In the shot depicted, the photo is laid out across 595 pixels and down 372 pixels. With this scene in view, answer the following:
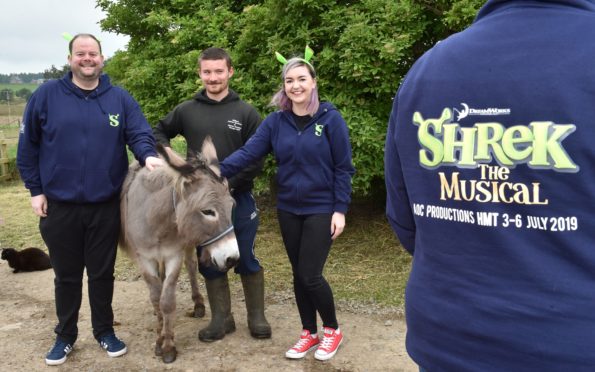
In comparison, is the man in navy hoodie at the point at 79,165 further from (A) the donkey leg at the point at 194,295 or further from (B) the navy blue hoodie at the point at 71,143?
(A) the donkey leg at the point at 194,295

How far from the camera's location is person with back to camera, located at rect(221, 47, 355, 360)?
12.5ft

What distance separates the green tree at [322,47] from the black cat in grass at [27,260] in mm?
2402

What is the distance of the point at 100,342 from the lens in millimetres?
4367

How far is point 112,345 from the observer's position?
428cm

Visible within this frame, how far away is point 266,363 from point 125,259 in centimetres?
362

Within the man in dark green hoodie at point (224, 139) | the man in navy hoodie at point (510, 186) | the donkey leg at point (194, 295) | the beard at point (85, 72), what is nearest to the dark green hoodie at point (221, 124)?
the man in dark green hoodie at point (224, 139)

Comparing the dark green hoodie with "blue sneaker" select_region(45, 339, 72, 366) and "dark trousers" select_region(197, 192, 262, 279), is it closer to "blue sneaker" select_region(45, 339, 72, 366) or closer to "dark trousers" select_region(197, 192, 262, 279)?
"dark trousers" select_region(197, 192, 262, 279)

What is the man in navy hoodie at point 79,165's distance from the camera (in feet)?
12.8

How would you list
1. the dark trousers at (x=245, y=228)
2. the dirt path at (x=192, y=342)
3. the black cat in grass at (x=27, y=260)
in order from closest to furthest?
the dirt path at (x=192, y=342) → the dark trousers at (x=245, y=228) → the black cat in grass at (x=27, y=260)

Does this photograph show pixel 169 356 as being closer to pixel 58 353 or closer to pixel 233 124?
pixel 58 353

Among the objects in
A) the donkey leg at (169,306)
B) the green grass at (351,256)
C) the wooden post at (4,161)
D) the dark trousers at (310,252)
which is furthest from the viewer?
the wooden post at (4,161)

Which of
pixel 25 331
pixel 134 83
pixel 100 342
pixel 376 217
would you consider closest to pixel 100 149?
pixel 100 342

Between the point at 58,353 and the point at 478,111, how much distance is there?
3.99 m

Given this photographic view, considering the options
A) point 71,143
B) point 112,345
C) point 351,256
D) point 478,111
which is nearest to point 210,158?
point 71,143
